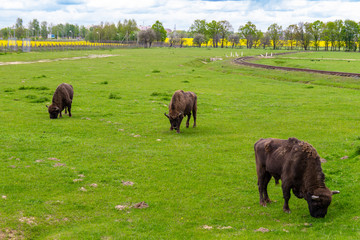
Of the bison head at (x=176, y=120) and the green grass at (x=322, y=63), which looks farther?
the green grass at (x=322, y=63)

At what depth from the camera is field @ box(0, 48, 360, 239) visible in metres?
11.6

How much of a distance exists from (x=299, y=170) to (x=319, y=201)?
105 cm

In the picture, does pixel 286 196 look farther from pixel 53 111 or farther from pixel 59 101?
pixel 59 101

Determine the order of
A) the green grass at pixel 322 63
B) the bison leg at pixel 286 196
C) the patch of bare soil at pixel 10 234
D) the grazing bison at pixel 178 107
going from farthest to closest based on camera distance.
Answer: the green grass at pixel 322 63 → the grazing bison at pixel 178 107 → the bison leg at pixel 286 196 → the patch of bare soil at pixel 10 234

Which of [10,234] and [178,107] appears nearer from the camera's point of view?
[10,234]

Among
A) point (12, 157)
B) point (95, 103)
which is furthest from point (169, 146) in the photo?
point (95, 103)

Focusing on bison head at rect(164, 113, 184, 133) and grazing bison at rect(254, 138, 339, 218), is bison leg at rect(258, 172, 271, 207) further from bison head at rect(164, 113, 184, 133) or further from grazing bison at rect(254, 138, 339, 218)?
bison head at rect(164, 113, 184, 133)

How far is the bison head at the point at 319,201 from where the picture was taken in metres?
11.4

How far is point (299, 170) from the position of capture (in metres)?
11.8

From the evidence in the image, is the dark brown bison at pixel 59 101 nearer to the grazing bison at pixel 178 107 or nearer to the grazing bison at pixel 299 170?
the grazing bison at pixel 178 107

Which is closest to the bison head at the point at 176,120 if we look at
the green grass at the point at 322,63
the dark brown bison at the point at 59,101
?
the dark brown bison at the point at 59,101

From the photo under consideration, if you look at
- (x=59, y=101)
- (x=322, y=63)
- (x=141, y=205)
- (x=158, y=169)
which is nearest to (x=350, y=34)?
(x=322, y=63)

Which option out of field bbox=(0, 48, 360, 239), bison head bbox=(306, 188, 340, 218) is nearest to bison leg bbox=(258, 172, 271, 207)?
field bbox=(0, 48, 360, 239)

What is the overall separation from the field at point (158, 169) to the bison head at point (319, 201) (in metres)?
0.24
